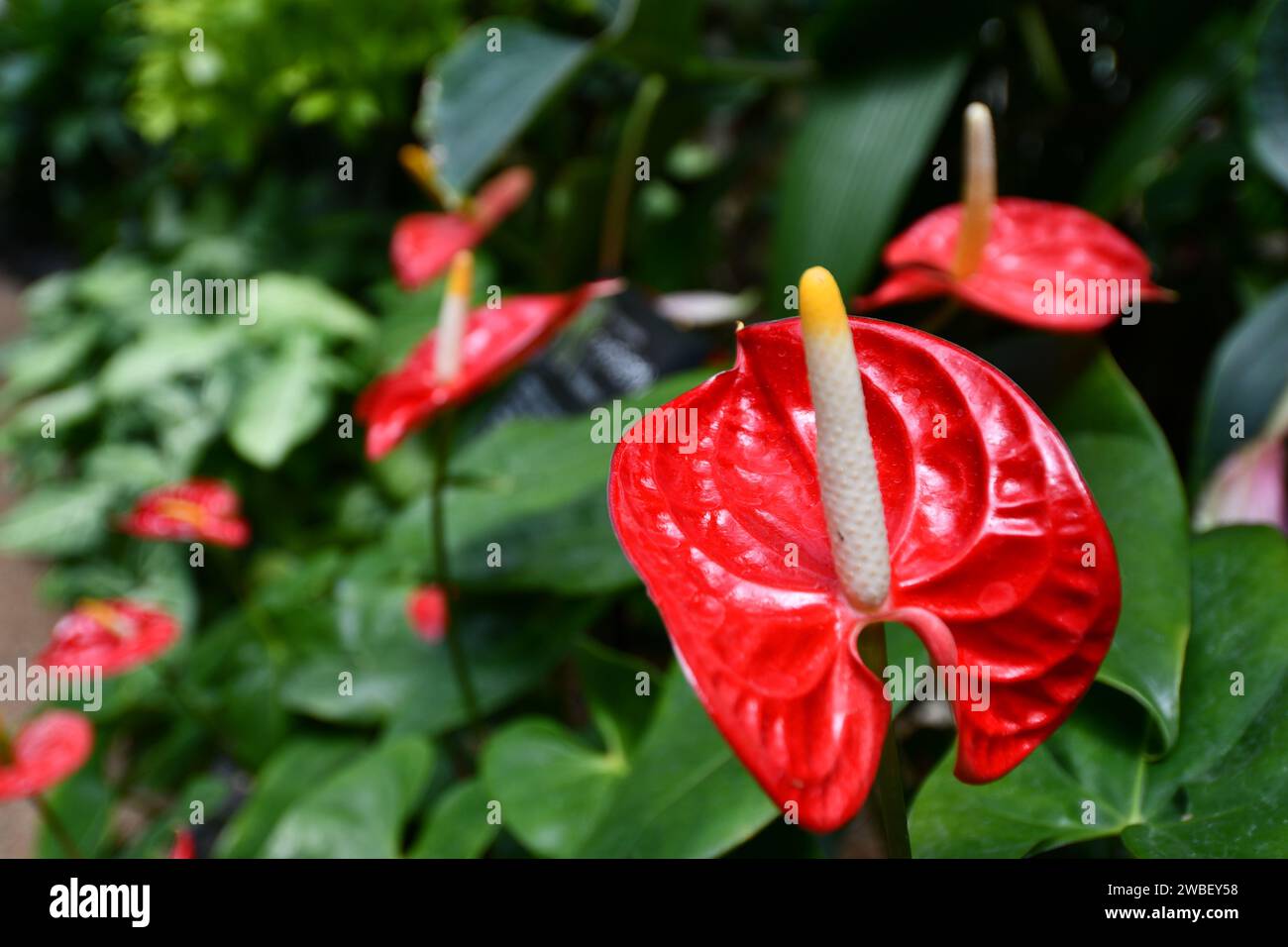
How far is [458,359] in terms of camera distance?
66 cm

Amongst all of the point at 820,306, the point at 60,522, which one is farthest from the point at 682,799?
the point at 60,522

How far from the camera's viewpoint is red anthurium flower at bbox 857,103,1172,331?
0.49 m

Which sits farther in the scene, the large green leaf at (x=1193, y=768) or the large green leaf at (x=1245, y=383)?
the large green leaf at (x=1245, y=383)

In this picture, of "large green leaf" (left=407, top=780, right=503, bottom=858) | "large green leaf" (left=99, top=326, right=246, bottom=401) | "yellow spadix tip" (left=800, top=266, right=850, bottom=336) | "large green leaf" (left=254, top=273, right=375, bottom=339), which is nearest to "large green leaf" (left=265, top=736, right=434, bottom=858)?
"large green leaf" (left=407, top=780, right=503, bottom=858)

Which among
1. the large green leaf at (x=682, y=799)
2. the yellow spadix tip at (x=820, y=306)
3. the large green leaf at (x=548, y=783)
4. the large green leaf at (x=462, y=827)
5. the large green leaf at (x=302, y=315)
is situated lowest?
the large green leaf at (x=462, y=827)

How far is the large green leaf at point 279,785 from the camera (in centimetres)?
79

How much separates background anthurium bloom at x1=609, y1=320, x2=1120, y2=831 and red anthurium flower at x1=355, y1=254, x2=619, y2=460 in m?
0.35

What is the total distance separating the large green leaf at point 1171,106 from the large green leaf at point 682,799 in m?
0.52

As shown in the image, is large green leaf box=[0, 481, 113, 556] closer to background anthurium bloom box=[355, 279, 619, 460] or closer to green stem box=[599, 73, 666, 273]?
green stem box=[599, 73, 666, 273]

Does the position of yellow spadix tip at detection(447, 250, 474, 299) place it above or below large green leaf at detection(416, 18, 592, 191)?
below

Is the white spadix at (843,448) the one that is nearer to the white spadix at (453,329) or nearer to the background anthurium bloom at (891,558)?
the background anthurium bloom at (891,558)

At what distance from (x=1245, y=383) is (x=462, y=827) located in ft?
2.04

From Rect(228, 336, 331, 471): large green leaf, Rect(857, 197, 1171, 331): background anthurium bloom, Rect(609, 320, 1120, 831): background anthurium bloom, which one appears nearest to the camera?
Rect(609, 320, 1120, 831): background anthurium bloom

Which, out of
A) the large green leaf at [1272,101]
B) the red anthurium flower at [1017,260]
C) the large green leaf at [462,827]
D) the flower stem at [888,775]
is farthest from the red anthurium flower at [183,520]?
the large green leaf at [1272,101]
